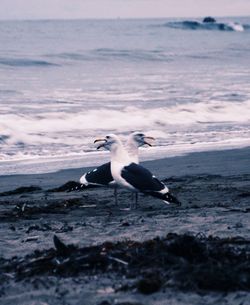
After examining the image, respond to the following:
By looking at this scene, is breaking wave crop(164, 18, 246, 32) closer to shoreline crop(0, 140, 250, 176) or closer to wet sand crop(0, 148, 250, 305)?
shoreline crop(0, 140, 250, 176)

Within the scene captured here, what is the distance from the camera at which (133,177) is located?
25.1 ft

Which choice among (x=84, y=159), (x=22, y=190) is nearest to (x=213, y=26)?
(x=84, y=159)

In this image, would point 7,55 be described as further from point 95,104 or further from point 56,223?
point 56,223

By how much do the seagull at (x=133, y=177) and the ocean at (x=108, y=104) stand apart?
3953 millimetres

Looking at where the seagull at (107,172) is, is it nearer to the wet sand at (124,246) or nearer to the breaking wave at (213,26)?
the wet sand at (124,246)

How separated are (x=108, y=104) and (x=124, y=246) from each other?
15282mm

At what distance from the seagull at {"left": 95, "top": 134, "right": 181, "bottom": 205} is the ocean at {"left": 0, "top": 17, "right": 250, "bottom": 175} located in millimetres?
3953

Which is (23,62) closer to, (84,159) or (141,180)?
(84,159)

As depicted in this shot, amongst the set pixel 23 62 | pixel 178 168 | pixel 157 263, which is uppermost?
pixel 23 62

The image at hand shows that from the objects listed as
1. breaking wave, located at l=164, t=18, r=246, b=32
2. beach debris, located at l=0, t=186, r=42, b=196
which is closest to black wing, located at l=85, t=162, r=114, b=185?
beach debris, located at l=0, t=186, r=42, b=196

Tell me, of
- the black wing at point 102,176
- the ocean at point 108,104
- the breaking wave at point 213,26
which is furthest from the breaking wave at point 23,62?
the breaking wave at point 213,26

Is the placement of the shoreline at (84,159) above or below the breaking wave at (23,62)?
below

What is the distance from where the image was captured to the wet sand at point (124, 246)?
4.55 metres

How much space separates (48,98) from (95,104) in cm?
193
